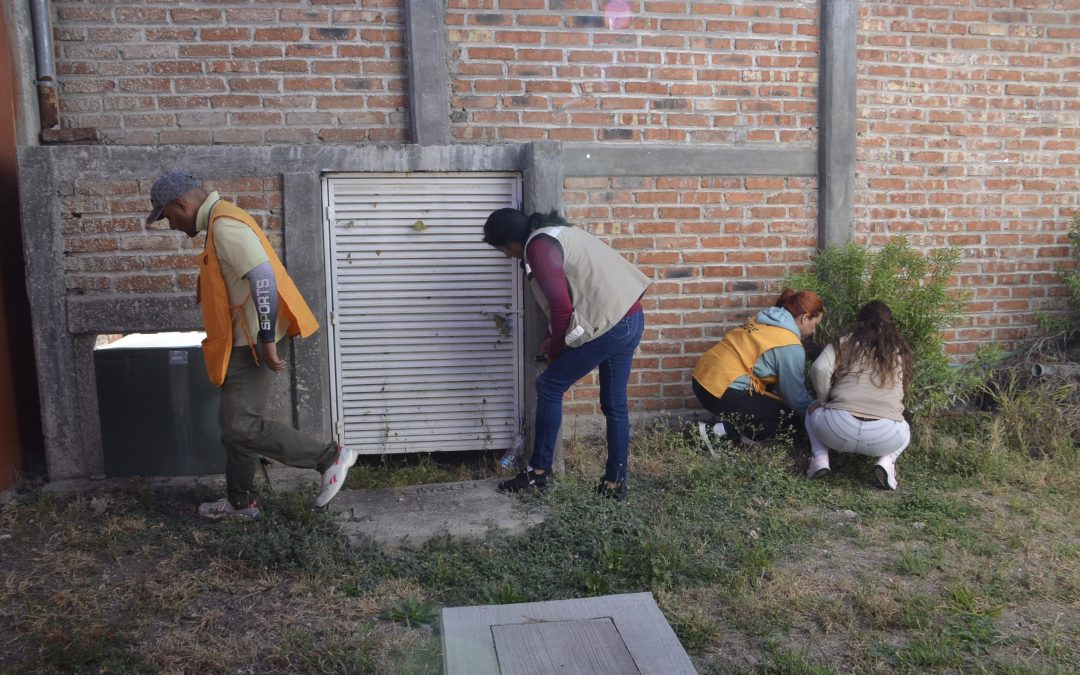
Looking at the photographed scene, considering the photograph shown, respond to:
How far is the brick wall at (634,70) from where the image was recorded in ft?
16.6

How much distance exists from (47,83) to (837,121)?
4.88 m

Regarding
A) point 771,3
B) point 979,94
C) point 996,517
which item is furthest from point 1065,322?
point 771,3

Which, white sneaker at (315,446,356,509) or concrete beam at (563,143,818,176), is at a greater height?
concrete beam at (563,143,818,176)

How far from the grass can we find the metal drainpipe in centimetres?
210

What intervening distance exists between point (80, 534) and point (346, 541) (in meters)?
1.37

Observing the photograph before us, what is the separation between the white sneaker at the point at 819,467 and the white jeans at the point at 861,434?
0.30 feet

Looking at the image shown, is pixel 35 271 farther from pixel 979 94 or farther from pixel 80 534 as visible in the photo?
pixel 979 94

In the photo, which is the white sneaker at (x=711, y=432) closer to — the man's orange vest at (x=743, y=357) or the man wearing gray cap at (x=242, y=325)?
the man's orange vest at (x=743, y=357)

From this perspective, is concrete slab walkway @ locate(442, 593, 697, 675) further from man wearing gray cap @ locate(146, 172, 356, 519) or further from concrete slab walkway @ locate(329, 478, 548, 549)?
man wearing gray cap @ locate(146, 172, 356, 519)

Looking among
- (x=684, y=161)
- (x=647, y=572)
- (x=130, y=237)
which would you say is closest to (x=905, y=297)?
(x=684, y=161)

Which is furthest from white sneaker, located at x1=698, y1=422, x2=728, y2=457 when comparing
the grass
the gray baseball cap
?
the gray baseball cap

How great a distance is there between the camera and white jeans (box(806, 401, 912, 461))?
466 cm

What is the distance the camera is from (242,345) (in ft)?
13.3

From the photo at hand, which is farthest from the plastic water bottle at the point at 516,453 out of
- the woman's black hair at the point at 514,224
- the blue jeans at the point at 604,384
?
the woman's black hair at the point at 514,224
